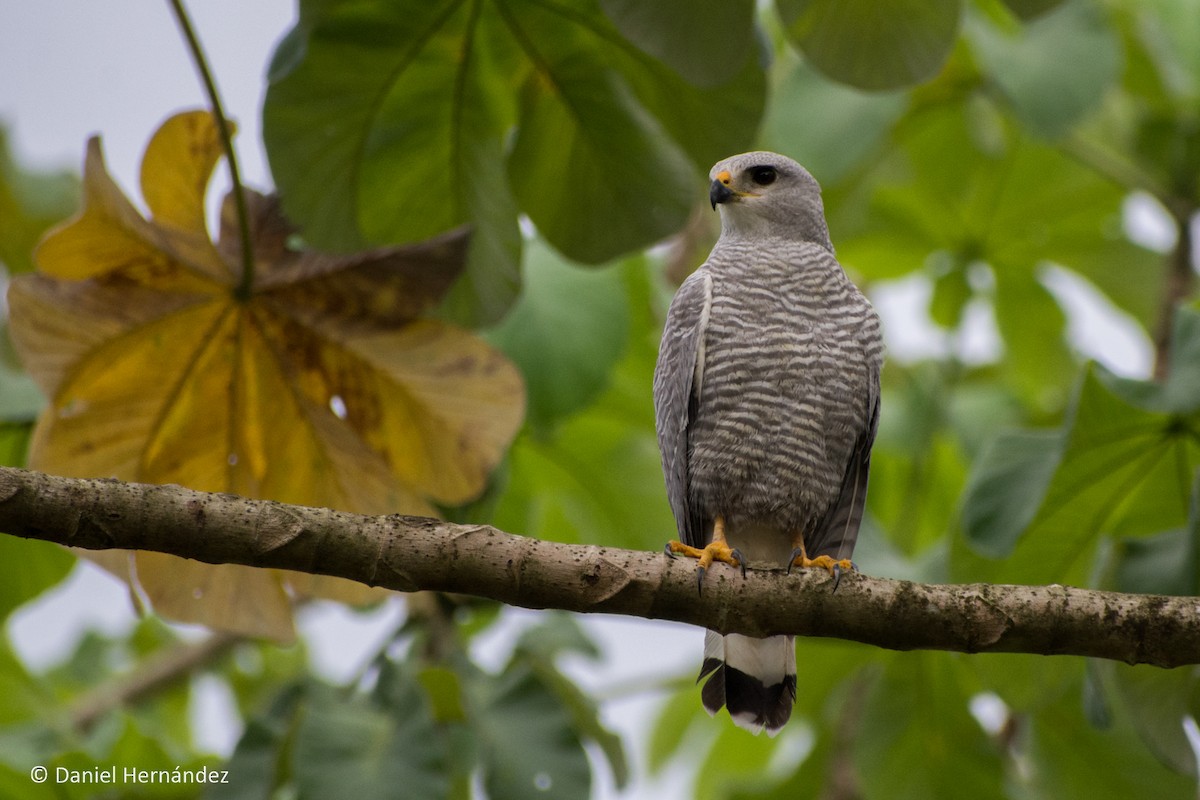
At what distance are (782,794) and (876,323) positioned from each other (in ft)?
7.09

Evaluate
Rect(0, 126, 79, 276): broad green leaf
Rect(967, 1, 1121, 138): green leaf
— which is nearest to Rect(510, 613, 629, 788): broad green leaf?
Rect(967, 1, 1121, 138): green leaf

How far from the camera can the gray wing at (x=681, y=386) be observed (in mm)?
2828

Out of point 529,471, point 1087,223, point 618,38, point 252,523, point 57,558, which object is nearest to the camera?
point 252,523

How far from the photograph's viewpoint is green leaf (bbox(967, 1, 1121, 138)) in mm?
3875

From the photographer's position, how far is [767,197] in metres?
2.97

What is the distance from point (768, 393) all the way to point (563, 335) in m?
1.12

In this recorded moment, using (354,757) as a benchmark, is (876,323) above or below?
above

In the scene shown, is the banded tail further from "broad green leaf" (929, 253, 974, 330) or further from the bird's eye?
"broad green leaf" (929, 253, 974, 330)

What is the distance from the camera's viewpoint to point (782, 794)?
14.2 ft

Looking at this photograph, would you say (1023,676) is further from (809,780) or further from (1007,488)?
(809,780)

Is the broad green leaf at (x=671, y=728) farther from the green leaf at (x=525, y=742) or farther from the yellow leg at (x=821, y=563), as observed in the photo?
the yellow leg at (x=821, y=563)

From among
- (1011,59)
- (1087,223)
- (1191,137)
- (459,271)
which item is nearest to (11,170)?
(459,271)

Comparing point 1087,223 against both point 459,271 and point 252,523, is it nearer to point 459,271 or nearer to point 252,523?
point 459,271

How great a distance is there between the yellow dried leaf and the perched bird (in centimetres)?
46
